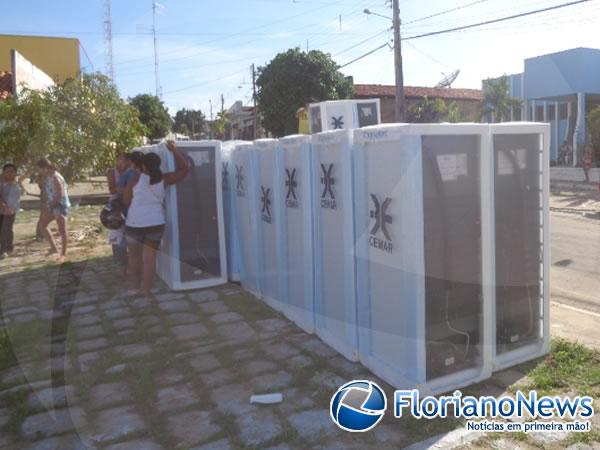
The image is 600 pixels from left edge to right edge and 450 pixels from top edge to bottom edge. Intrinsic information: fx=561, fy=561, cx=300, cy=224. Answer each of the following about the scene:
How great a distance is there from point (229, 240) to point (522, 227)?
12.9 feet

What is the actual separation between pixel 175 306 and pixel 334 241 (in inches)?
93.6

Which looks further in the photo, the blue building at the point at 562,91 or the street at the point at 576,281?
the blue building at the point at 562,91

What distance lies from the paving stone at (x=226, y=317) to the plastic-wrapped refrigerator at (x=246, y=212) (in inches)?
24.4

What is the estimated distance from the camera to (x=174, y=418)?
3680 millimetres

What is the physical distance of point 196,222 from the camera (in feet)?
22.7

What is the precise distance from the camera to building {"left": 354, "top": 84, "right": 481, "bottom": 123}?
4034cm

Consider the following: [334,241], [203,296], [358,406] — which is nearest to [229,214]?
[203,296]

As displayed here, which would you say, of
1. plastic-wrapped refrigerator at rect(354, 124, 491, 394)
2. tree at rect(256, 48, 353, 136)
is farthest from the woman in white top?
tree at rect(256, 48, 353, 136)

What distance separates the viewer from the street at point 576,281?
5.16 meters

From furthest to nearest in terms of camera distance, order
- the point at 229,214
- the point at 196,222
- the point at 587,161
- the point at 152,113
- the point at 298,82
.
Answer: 1. the point at 152,113
2. the point at 298,82
3. the point at 587,161
4. the point at 229,214
5. the point at 196,222

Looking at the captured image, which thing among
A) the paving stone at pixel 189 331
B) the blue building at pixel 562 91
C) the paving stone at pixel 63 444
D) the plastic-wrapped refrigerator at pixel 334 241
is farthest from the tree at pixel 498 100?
the paving stone at pixel 63 444

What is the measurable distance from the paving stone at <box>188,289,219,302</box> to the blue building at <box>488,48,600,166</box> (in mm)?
22269

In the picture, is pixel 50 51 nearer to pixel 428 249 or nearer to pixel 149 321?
pixel 149 321

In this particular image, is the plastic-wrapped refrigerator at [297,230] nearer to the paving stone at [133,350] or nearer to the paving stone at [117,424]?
the paving stone at [133,350]
